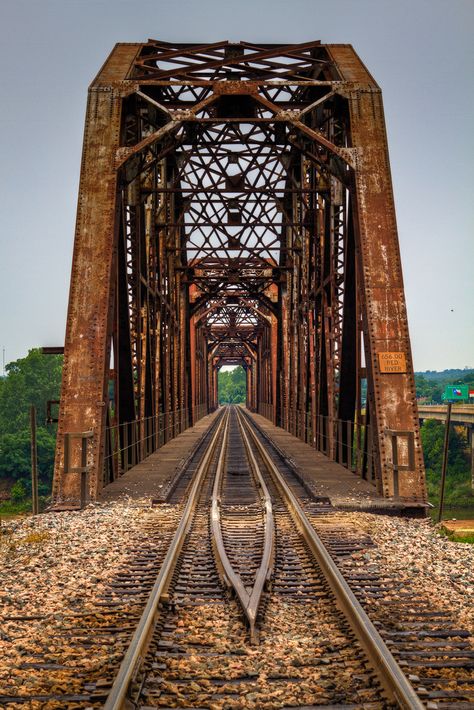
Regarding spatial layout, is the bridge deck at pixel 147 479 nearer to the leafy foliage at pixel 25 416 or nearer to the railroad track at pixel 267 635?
the railroad track at pixel 267 635

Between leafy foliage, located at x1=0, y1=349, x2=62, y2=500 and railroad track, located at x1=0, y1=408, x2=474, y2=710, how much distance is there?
178 feet

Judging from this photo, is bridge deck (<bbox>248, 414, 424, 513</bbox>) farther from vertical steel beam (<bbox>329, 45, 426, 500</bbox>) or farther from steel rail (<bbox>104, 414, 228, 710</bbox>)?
steel rail (<bbox>104, 414, 228, 710</bbox>)

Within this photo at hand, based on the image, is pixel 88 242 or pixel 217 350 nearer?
pixel 88 242

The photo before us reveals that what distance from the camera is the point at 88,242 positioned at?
10.9m

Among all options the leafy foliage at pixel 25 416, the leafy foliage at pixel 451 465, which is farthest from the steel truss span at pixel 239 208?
the leafy foliage at pixel 25 416

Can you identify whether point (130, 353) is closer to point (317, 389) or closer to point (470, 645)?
point (317, 389)

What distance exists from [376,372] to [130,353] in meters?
5.27

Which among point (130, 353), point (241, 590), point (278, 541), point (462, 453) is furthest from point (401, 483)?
point (462, 453)

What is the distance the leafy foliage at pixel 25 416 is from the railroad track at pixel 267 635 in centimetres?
5435

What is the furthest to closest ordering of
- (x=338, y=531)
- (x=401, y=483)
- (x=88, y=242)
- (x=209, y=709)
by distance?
1. (x=88, y=242)
2. (x=401, y=483)
3. (x=338, y=531)
4. (x=209, y=709)

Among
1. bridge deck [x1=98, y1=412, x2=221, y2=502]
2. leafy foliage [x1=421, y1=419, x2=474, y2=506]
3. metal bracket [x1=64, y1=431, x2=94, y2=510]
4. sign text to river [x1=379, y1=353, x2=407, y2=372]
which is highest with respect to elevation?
sign text to river [x1=379, y1=353, x2=407, y2=372]

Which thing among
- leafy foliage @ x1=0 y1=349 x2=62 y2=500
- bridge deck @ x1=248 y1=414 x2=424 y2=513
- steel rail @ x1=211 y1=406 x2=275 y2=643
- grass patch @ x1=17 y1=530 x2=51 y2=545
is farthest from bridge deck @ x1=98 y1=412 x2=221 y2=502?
leafy foliage @ x1=0 y1=349 x2=62 y2=500

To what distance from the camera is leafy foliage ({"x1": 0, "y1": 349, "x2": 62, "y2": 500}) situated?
6028cm

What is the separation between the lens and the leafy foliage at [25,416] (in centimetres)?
6028
